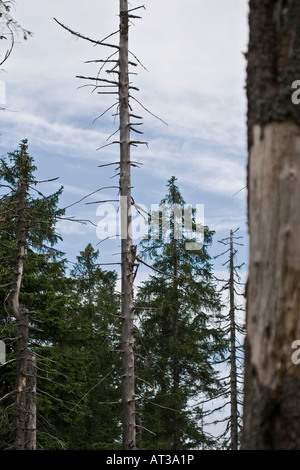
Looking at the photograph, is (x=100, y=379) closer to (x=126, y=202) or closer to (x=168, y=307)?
(x=168, y=307)

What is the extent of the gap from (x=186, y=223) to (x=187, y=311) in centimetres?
385

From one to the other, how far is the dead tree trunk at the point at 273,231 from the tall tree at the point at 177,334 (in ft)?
62.3

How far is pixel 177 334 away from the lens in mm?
23797

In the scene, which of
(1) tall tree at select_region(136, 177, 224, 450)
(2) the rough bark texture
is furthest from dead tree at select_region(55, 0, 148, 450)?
(1) tall tree at select_region(136, 177, 224, 450)

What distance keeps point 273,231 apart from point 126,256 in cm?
718

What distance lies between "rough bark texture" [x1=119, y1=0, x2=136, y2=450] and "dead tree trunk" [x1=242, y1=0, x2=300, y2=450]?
22.3 ft

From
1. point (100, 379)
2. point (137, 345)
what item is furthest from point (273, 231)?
point (100, 379)

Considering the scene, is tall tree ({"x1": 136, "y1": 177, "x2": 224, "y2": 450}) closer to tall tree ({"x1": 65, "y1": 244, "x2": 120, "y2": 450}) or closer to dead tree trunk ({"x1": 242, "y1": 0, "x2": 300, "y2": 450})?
tall tree ({"x1": 65, "y1": 244, "x2": 120, "y2": 450})

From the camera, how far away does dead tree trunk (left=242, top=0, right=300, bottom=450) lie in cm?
354

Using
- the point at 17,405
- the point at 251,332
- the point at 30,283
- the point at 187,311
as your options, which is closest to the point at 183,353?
the point at 187,311

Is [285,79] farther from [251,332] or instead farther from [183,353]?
[183,353]

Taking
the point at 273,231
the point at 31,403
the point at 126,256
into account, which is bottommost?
the point at 31,403

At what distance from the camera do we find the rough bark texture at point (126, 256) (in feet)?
33.7
